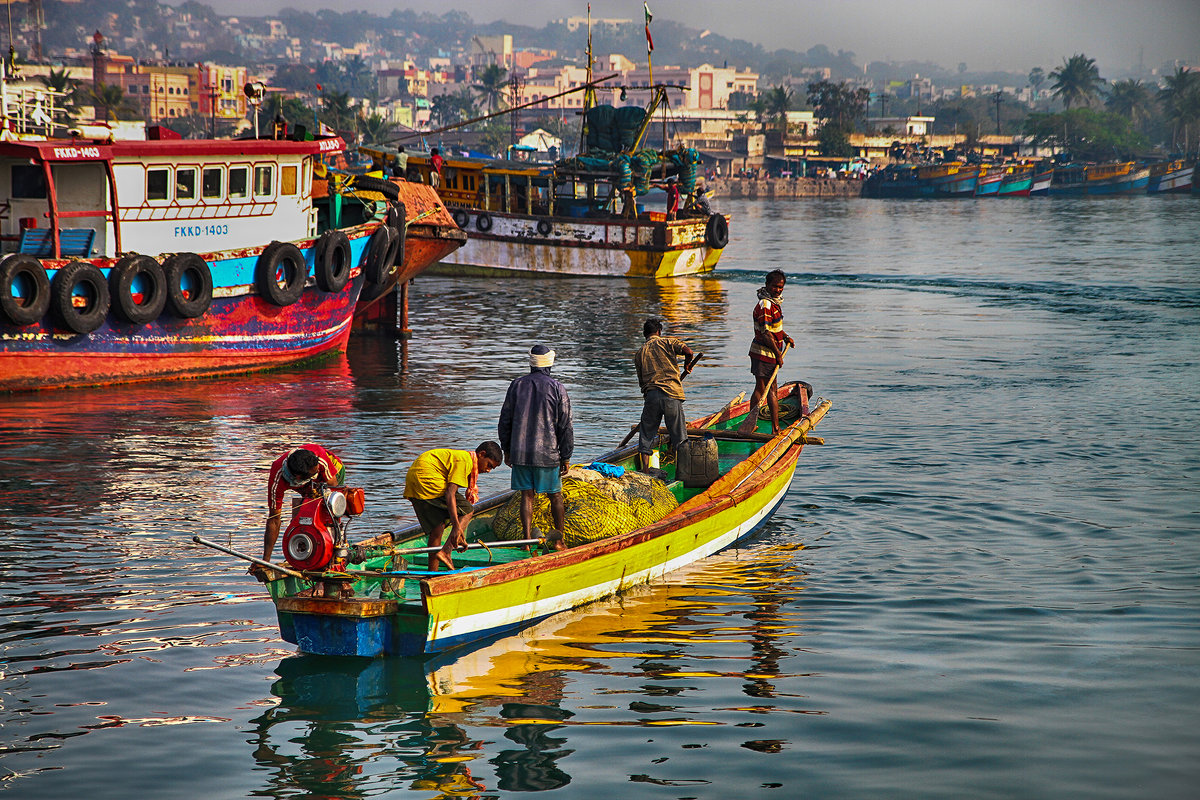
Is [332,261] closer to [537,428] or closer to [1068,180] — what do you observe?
[537,428]

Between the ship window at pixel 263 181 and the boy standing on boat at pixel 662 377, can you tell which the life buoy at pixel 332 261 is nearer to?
the ship window at pixel 263 181

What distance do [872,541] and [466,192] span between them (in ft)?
109

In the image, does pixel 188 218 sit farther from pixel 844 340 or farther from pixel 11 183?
pixel 844 340

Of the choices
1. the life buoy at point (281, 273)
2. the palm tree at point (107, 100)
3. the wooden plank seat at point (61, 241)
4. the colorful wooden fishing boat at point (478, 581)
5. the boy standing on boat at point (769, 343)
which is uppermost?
the palm tree at point (107, 100)

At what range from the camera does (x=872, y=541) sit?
1245cm

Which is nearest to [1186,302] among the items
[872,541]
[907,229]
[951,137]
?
[872,541]

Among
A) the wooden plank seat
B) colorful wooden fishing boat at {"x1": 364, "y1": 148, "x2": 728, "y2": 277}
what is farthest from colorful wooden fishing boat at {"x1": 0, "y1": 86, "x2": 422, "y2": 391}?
colorful wooden fishing boat at {"x1": 364, "y1": 148, "x2": 728, "y2": 277}

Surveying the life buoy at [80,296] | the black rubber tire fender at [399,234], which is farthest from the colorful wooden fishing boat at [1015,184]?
the life buoy at [80,296]

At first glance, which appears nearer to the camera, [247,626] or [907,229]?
[247,626]

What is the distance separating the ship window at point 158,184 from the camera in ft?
65.8

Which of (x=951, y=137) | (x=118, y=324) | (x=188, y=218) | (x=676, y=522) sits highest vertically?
(x=951, y=137)

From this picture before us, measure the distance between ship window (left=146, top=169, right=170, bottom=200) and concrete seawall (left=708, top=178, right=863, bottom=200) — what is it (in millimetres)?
112739

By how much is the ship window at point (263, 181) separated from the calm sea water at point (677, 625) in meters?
3.43

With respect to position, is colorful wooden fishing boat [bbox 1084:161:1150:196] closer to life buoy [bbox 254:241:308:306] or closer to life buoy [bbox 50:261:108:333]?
life buoy [bbox 254:241:308:306]
